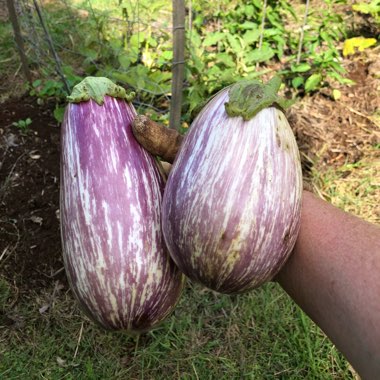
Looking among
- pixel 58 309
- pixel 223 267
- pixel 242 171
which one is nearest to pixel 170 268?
pixel 223 267

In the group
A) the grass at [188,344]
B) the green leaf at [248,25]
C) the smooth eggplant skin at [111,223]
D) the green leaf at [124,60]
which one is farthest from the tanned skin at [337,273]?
the green leaf at [248,25]

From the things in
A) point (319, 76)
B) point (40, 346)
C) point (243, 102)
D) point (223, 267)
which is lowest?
point (40, 346)

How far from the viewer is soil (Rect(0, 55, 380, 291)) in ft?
8.95

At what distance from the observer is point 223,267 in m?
1.15

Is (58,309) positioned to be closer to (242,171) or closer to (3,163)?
(3,163)

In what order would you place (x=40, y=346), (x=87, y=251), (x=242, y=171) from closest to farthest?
(x=242, y=171) < (x=87, y=251) < (x=40, y=346)

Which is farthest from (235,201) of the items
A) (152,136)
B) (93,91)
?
(93,91)

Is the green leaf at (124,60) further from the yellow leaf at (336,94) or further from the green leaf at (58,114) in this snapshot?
the yellow leaf at (336,94)

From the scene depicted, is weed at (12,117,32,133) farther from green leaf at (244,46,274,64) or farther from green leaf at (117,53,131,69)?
green leaf at (244,46,274,64)

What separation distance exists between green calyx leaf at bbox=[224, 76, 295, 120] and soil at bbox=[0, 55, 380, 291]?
1.83 metres

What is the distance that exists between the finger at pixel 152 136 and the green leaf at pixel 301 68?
2.45 m

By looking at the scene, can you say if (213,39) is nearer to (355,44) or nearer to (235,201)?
(355,44)

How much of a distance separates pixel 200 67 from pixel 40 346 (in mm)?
2023

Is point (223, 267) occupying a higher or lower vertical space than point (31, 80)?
higher
